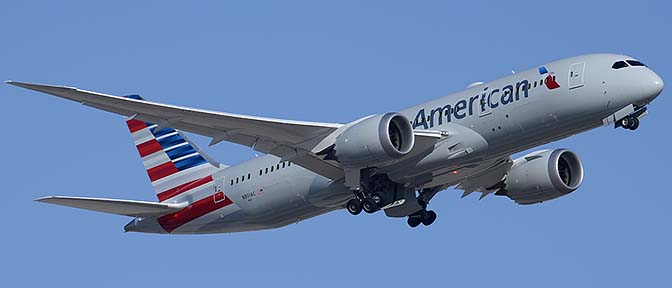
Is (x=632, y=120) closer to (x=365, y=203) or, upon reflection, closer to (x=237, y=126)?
(x=365, y=203)

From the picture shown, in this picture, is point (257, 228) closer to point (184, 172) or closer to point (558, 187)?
point (184, 172)

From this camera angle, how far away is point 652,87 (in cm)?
4212

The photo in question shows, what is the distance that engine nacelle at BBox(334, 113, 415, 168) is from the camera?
43.1 meters

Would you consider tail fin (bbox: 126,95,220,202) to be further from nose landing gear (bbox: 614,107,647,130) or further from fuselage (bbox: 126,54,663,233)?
nose landing gear (bbox: 614,107,647,130)

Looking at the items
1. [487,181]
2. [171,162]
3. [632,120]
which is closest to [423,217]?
[487,181]

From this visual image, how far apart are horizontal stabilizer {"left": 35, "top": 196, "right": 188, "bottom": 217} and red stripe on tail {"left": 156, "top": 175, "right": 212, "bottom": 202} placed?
2.98ft

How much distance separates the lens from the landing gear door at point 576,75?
42906 millimetres

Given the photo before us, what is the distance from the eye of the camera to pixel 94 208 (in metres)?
47.1

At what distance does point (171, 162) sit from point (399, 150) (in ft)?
41.8

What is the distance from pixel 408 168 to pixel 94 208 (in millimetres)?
10531

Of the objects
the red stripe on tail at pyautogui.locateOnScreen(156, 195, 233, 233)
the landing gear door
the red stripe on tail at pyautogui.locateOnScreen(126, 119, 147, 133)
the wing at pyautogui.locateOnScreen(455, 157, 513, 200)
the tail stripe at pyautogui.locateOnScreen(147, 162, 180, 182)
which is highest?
the red stripe on tail at pyautogui.locateOnScreen(126, 119, 147, 133)

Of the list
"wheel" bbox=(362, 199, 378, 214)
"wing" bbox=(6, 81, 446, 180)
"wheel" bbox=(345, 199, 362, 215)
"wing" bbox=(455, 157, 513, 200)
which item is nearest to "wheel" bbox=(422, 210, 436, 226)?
"wing" bbox=(455, 157, 513, 200)

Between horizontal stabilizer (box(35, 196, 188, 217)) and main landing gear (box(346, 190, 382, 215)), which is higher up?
horizontal stabilizer (box(35, 196, 188, 217))

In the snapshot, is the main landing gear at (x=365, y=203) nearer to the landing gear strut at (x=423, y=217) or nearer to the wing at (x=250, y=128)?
the wing at (x=250, y=128)
